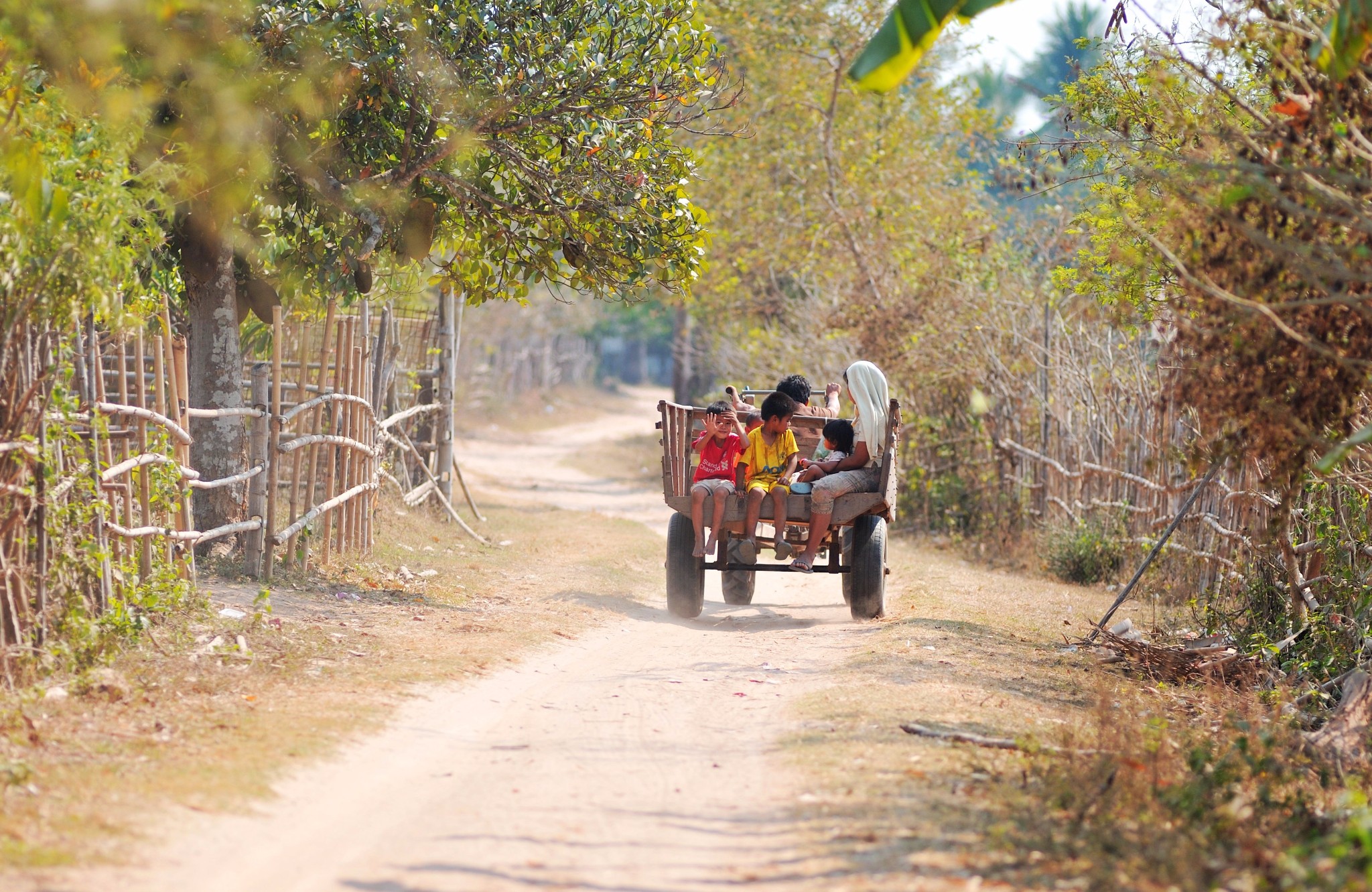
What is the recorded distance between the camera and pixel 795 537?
1033cm

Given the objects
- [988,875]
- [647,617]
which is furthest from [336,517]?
[988,875]

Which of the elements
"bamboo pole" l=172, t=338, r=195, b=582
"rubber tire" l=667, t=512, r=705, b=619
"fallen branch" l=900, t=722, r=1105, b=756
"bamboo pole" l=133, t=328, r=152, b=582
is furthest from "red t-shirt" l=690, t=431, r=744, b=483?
"bamboo pole" l=133, t=328, r=152, b=582

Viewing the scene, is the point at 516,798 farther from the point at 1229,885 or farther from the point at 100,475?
the point at 100,475

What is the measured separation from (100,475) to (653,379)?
6401 cm

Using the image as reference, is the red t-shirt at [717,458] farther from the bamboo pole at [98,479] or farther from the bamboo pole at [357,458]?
the bamboo pole at [98,479]

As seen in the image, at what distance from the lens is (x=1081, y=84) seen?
8945mm

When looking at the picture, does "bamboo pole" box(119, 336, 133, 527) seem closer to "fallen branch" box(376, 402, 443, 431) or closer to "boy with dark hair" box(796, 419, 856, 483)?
"fallen branch" box(376, 402, 443, 431)

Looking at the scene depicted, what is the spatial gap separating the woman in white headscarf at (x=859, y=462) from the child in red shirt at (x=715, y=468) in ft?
2.12

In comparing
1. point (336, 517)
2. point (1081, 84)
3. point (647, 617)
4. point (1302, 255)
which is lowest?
point (647, 617)

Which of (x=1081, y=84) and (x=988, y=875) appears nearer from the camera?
(x=988, y=875)

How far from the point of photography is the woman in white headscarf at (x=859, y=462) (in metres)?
9.41

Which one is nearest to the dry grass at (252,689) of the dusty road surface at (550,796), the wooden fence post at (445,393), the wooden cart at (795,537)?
the dusty road surface at (550,796)

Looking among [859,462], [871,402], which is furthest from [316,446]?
[871,402]

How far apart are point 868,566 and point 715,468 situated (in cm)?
134
